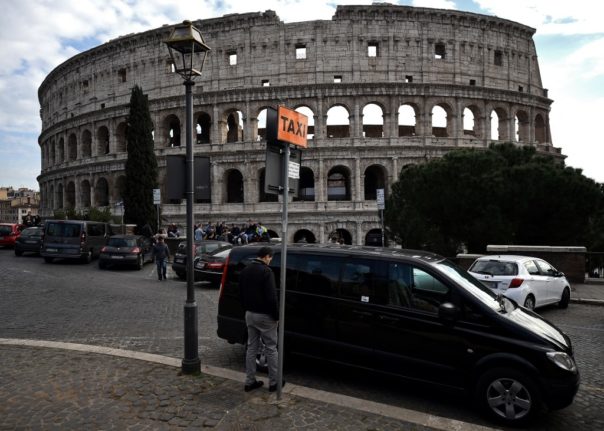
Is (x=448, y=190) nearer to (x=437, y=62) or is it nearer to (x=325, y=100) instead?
(x=325, y=100)

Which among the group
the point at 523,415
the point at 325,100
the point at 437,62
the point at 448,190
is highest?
the point at 437,62

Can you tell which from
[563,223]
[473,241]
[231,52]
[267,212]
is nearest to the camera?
[563,223]

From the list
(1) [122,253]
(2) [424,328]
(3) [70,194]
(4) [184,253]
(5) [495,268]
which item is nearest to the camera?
(2) [424,328]

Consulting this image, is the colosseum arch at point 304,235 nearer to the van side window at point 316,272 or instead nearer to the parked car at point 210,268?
the parked car at point 210,268

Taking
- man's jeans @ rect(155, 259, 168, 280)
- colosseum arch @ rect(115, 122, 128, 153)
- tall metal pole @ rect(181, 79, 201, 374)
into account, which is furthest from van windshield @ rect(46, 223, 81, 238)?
colosseum arch @ rect(115, 122, 128, 153)

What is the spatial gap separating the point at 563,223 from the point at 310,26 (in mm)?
25668

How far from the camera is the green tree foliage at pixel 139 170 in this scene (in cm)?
2939

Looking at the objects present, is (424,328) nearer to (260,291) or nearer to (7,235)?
(260,291)

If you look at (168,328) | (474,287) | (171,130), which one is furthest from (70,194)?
(474,287)

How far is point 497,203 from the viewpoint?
15461 mm

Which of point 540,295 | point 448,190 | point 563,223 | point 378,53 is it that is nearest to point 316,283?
point 540,295

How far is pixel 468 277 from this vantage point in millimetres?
5383

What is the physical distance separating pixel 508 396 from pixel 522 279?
598 centimetres

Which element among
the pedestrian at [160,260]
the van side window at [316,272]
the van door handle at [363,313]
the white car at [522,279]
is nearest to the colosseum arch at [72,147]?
the pedestrian at [160,260]
